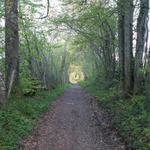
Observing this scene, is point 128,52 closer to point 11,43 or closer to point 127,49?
point 127,49

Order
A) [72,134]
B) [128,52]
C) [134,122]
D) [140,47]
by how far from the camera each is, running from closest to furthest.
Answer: [134,122]
[72,134]
[140,47]
[128,52]

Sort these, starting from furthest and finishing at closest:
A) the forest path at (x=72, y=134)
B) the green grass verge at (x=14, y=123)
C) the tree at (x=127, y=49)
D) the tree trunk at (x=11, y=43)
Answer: the tree at (x=127, y=49) → the tree trunk at (x=11, y=43) → the forest path at (x=72, y=134) → the green grass verge at (x=14, y=123)

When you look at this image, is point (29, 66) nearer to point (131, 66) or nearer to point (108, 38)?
point (108, 38)

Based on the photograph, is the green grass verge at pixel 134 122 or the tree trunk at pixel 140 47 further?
the tree trunk at pixel 140 47

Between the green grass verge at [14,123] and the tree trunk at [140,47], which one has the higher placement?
the tree trunk at [140,47]

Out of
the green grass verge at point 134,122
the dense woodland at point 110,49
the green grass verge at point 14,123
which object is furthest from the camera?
the dense woodland at point 110,49

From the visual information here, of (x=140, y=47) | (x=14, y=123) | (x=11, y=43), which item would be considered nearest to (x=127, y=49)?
(x=140, y=47)

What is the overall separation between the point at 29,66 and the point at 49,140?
16150 millimetres

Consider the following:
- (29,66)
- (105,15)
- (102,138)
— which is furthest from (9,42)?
(29,66)

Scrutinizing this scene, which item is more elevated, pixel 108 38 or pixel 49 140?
pixel 108 38

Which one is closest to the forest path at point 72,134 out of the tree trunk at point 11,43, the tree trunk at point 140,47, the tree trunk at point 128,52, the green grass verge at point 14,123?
the green grass verge at point 14,123

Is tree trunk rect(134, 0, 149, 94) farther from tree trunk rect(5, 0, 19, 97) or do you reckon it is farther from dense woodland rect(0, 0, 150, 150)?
tree trunk rect(5, 0, 19, 97)

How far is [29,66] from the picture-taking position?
26.2 metres

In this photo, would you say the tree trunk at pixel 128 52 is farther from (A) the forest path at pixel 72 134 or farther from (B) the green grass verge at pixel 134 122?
(A) the forest path at pixel 72 134
